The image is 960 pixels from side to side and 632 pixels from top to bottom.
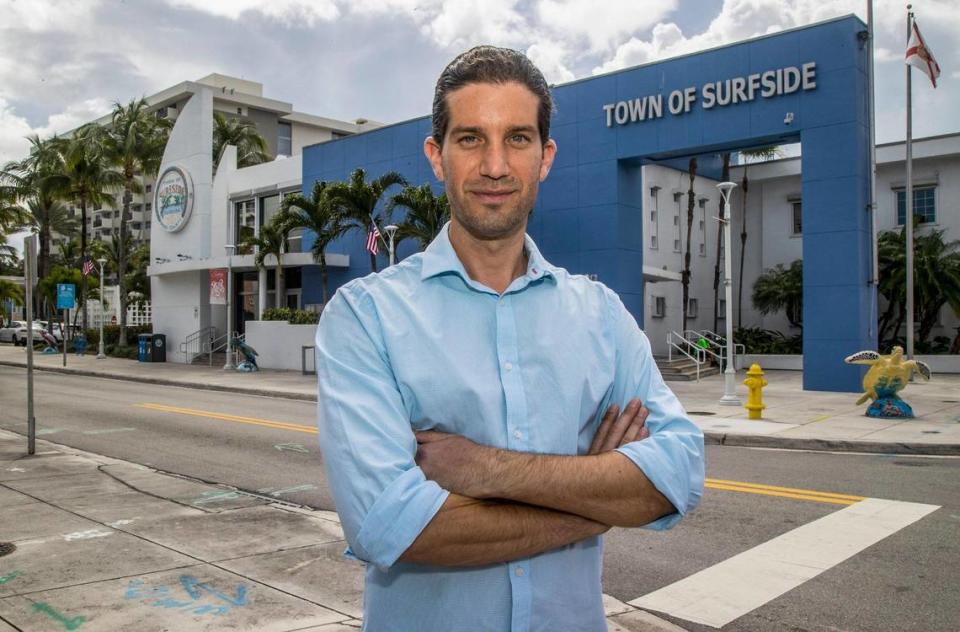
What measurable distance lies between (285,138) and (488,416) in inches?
2932

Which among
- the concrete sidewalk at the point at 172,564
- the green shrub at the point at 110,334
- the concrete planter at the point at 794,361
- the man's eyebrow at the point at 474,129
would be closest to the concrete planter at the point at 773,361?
the concrete planter at the point at 794,361

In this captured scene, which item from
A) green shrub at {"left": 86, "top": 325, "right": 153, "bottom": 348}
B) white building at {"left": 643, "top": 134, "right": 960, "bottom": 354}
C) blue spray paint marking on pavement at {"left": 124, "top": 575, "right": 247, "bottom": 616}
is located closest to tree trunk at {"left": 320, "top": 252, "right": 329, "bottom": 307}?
white building at {"left": 643, "top": 134, "right": 960, "bottom": 354}

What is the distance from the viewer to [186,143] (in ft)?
118

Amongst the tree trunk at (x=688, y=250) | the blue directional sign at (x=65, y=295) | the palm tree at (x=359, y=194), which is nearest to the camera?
the palm tree at (x=359, y=194)

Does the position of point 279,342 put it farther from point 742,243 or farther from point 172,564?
point 172,564

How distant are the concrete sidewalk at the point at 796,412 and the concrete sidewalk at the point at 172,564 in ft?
25.9

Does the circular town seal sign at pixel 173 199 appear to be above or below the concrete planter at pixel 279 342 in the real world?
above

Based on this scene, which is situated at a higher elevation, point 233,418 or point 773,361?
point 773,361

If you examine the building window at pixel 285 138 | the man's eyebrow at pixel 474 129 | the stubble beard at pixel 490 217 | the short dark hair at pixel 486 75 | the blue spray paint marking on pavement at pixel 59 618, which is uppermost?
the building window at pixel 285 138

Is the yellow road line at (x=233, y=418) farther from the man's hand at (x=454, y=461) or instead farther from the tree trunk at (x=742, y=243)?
the tree trunk at (x=742, y=243)

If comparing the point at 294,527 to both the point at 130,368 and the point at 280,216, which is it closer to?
the point at 280,216

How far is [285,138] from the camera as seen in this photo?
72375mm

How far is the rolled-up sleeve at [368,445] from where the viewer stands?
1647 mm

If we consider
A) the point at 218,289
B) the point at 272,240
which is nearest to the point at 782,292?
the point at 272,240
